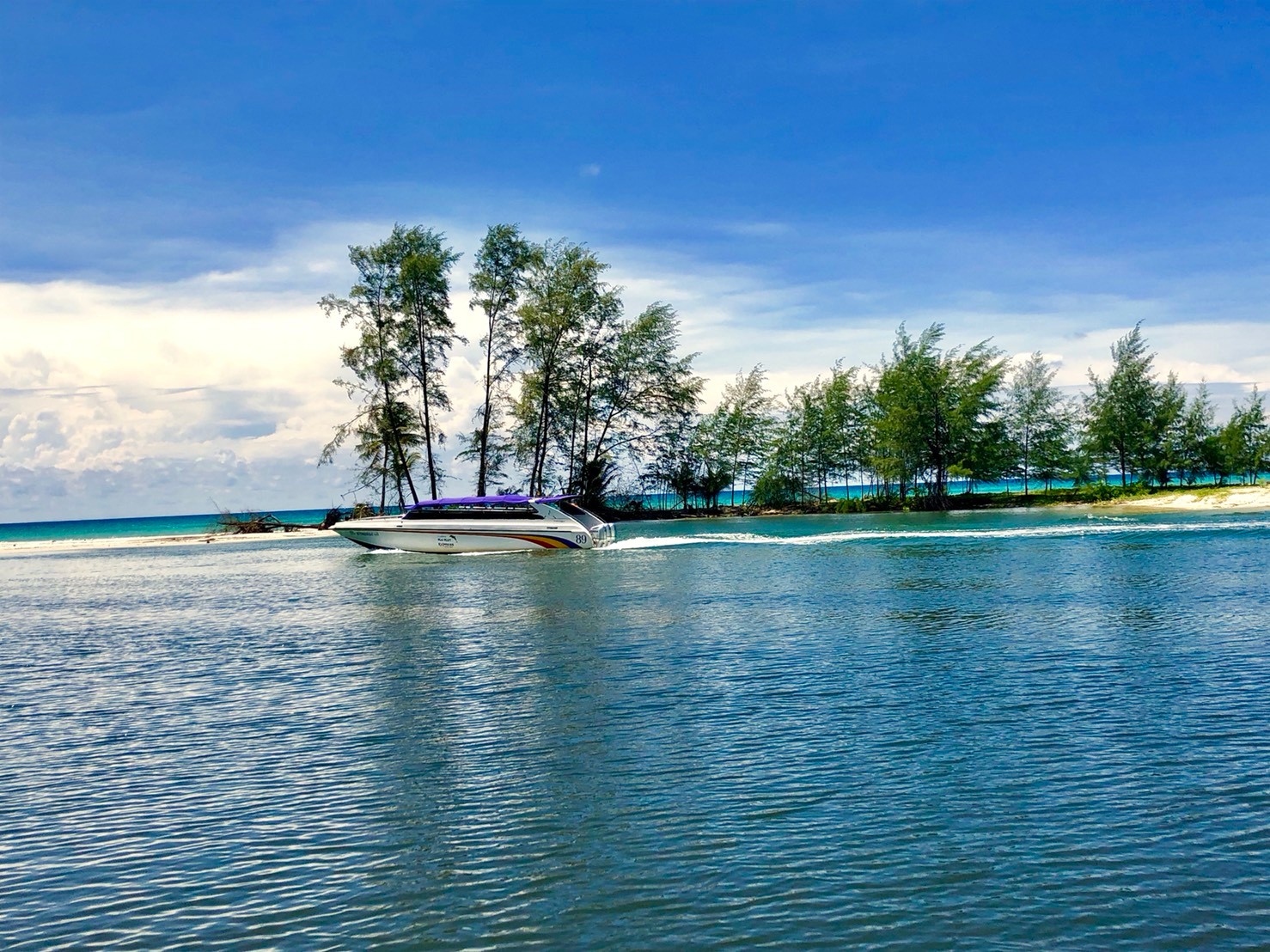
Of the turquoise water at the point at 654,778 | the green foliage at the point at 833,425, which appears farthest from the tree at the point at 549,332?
the turquoise water at the point at 654,778

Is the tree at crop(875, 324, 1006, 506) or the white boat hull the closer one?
the white boat hull

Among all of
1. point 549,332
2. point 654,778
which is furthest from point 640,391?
point 654,778

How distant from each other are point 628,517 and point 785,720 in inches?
2841

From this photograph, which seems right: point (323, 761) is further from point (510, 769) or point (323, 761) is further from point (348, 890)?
point (348, 890)

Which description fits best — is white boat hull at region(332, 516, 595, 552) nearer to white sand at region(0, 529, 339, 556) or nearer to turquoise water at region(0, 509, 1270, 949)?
white sand at region(0, 529, 339, 556)

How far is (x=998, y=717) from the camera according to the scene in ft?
43.1

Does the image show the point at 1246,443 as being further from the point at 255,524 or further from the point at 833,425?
the point at 255,524

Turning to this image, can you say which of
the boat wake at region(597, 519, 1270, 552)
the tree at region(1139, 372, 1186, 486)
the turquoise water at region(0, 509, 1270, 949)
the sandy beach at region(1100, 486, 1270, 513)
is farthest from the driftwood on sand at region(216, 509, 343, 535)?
the tree at region(1139, 372, 1186, 486)

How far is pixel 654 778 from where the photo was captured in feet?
36.3

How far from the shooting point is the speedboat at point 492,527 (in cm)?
5166

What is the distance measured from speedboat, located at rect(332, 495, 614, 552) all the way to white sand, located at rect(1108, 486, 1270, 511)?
48610 millimetres

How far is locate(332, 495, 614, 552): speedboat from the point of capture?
5166cm

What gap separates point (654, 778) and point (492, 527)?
4130 centimetres

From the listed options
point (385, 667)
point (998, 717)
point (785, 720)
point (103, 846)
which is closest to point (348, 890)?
point (103, 846)
